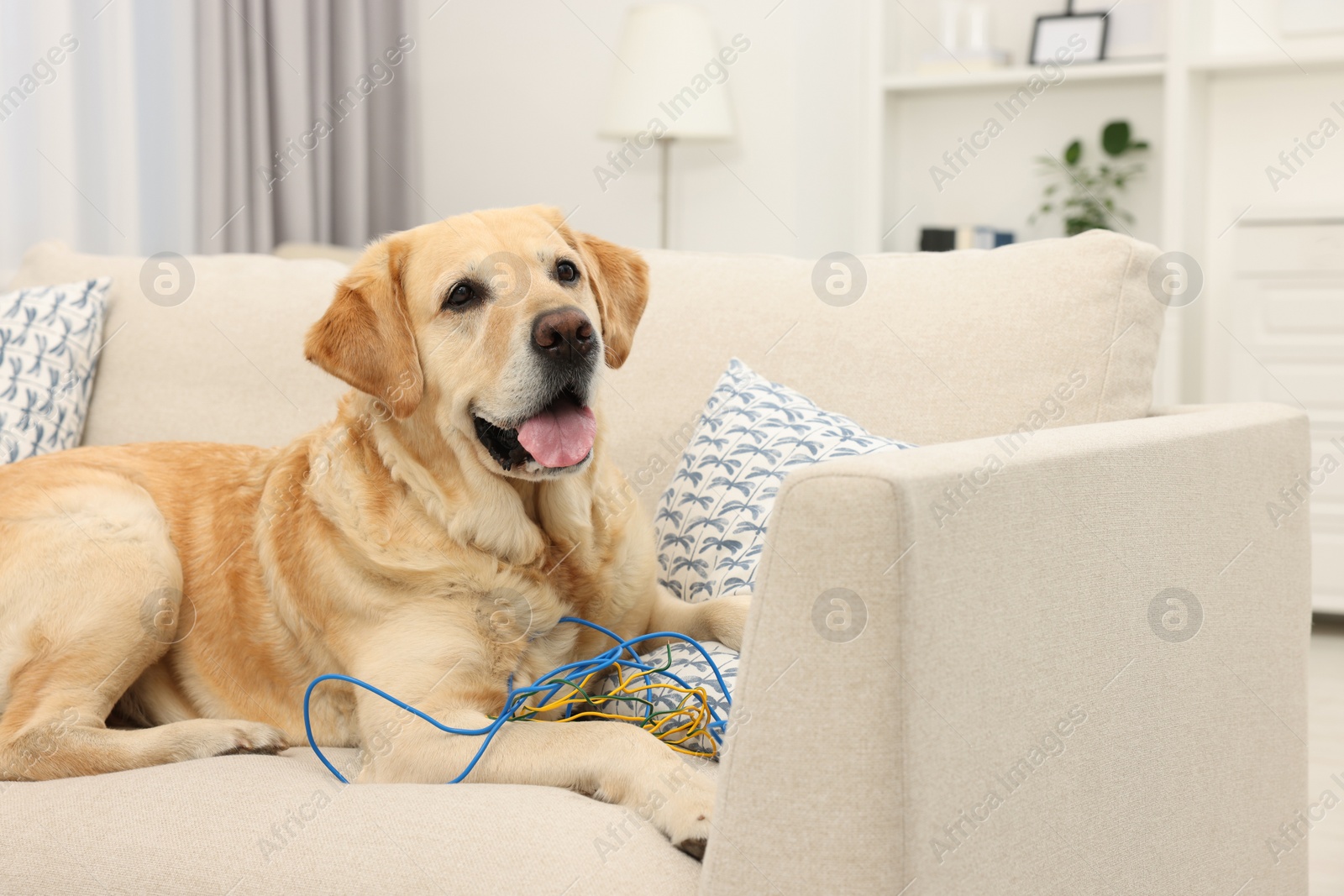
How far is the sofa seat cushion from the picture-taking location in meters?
1.00

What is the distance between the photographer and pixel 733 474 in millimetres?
1583

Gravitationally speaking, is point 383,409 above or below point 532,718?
above

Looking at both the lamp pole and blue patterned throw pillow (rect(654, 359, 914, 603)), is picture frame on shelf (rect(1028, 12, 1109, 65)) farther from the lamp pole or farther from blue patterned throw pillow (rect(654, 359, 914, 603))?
blue patterned throw pillow (rect(654, 359, 914, 603))

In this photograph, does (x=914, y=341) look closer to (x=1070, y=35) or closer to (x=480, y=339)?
(x=480, y=339)

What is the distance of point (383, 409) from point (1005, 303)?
895mm

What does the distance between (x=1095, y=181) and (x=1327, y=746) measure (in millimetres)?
2075

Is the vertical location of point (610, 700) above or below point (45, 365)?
below

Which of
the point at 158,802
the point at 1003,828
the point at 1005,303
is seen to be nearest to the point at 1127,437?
the point at 1003,828

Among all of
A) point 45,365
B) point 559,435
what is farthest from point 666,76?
point 559,435

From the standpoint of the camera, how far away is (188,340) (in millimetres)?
2123

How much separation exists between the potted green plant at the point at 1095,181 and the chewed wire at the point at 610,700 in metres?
2.95

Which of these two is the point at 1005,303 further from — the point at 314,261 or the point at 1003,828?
the point at 314,261

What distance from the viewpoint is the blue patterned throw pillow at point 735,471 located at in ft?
5.01

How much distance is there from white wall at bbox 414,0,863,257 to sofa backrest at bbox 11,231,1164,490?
2.08 m
